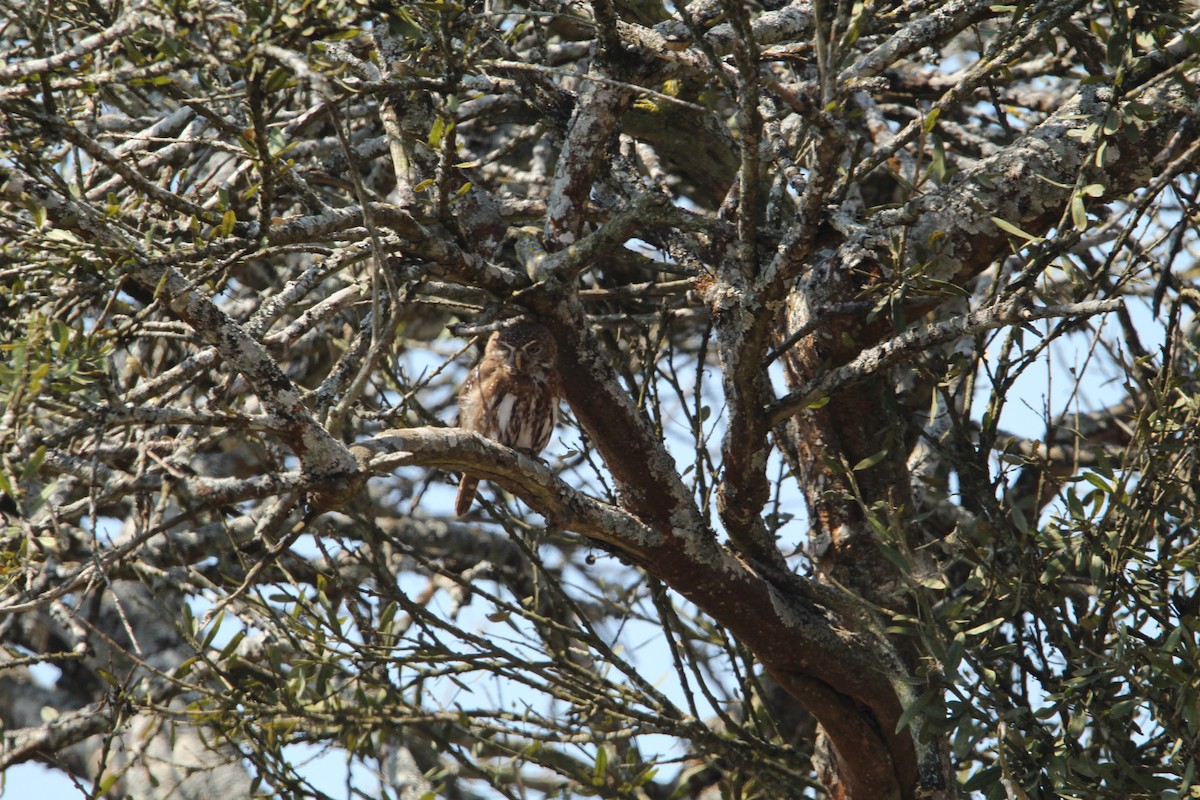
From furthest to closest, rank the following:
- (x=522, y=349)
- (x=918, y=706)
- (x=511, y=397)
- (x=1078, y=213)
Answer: (x=511, y=397) → (x=522, y=349) → (x=918, y=706) → (x=1078, y=213)

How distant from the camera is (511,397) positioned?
4008 millimetres

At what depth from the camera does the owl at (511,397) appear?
12.5 ft

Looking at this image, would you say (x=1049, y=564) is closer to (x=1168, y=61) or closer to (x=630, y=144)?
(x=1168, y=61)

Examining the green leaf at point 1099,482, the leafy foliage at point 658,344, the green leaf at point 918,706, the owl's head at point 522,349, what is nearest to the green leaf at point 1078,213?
the leafy foliage at point 658,344

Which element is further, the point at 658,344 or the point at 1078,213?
the point at 658,344

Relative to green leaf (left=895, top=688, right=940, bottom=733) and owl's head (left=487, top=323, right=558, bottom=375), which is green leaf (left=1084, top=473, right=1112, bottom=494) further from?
owl's head (left=487, top=323, right=558, bottom=375)

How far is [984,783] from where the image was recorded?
259 centimetres

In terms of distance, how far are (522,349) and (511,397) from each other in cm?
28

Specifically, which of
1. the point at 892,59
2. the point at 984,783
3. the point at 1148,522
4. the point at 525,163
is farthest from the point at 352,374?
the point at 525,163

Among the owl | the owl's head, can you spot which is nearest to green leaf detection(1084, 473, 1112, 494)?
the owl's head

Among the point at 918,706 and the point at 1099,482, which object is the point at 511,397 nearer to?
the point at 918,706

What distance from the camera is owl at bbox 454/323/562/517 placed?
12.5 feet

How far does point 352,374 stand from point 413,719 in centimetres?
169

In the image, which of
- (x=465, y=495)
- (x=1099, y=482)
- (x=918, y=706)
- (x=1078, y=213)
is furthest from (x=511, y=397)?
(x=1078, y=213)
